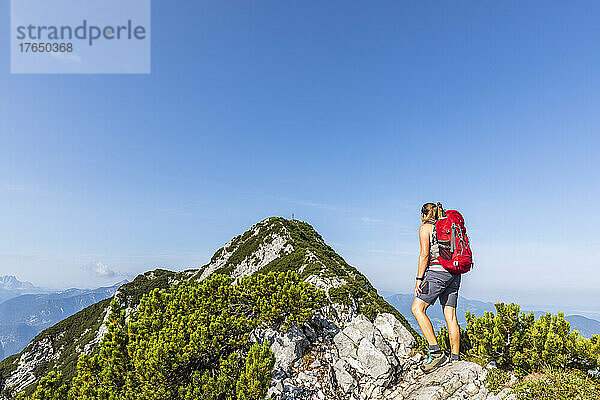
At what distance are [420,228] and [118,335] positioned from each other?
10129 mm

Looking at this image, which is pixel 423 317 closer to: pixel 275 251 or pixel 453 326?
pixel 453 326

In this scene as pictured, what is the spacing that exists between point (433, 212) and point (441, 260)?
138cm

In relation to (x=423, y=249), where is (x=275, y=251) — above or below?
below

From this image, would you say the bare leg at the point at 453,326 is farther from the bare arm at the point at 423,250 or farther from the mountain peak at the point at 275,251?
the mountain peak at the point at 275,251

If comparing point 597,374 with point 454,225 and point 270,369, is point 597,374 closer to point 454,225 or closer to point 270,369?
point 454,225

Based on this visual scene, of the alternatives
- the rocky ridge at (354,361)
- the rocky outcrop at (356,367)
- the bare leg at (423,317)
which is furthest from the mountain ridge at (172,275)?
the bare leg at (423,317)

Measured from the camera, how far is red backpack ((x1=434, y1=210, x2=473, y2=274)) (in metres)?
8.26

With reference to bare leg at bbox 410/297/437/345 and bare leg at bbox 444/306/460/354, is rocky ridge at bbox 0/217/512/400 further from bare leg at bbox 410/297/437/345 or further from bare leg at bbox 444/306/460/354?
bare leg at bbox 410/297/437/345

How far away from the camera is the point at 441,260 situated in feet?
27.3

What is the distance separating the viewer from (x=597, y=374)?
7320 millimetres

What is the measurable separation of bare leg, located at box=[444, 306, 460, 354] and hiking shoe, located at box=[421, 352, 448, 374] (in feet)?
1.74

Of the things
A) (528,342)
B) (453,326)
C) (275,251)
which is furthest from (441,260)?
(275,251)

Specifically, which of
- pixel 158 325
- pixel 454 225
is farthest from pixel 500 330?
pixel 158 325

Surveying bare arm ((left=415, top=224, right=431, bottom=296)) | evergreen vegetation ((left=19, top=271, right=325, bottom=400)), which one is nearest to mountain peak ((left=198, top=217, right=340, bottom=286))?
evergreen vegetation ((left=19, top=271, right=325, bottom=400))
